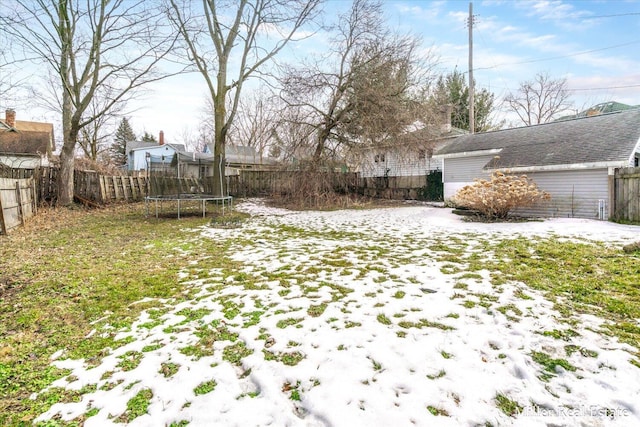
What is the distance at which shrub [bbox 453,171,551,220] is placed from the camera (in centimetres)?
870

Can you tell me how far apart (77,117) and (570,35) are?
21.3 meters

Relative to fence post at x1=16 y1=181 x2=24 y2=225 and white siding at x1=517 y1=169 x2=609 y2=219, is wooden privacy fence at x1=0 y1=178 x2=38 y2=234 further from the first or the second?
white siding at x1=517 y1=169 x2=609 y2=219

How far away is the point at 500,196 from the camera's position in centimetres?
875

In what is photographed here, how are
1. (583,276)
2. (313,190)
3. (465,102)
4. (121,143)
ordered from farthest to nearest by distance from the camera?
(121,143)
(465,102)
(313,190)
(583,276)

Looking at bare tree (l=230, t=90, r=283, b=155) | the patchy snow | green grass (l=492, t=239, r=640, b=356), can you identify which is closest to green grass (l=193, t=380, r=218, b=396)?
the patchy snow

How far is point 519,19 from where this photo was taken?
39.5 ft

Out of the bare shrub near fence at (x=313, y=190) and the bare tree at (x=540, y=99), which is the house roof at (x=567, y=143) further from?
the bare tree at (x=540, y=99)

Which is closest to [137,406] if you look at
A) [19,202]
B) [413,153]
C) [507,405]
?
[507,405]

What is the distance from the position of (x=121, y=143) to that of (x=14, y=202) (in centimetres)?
3740

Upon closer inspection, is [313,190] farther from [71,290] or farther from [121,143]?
[121,143]

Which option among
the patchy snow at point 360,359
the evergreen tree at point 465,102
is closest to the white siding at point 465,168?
the evergreen tree at point 465,102

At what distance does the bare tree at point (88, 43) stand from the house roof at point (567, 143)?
42.3 feet

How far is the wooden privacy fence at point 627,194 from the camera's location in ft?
25.9

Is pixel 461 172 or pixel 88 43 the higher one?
pixel 88 43
